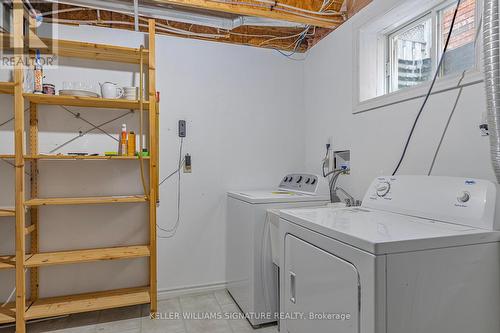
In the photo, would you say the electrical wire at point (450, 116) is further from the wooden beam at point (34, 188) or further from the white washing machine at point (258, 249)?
the wooden beam at point (34, 188)

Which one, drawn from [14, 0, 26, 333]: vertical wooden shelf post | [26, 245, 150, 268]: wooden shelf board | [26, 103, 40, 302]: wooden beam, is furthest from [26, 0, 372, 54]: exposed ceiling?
[26, 245, 150, 268]: wooden shelf board

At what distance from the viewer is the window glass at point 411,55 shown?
1841mm

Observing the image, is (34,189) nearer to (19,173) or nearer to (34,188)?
(34,188)

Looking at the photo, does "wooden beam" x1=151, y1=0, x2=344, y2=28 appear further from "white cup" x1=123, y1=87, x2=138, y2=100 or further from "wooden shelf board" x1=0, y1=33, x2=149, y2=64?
"white cup" x1=123, y1=87, x2=138, y2=100

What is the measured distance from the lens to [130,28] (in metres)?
2.45

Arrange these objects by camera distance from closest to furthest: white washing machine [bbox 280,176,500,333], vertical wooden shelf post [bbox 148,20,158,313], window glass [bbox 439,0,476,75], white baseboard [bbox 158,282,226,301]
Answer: white washing machine [bbox 280,176,500,333] < window glass [bbox 439,0,476,75] < vertical wooden shelf post [bbox 148,20,158,313] < white baseboard [bbox 158,282,226,301]

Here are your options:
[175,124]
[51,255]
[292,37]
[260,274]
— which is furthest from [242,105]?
Result: [51,255]

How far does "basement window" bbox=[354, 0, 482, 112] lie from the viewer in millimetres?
1544

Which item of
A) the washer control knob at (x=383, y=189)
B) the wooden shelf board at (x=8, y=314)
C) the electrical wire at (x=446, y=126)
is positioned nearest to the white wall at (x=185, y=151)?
the wooden shelf board at (x=8, y=314)

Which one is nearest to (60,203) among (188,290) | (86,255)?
(86,255)

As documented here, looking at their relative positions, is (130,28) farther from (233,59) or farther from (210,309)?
(210,309)

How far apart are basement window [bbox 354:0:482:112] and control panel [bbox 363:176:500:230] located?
536 mm

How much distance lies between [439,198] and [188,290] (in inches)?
83.1

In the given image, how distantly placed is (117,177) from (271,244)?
137cm
